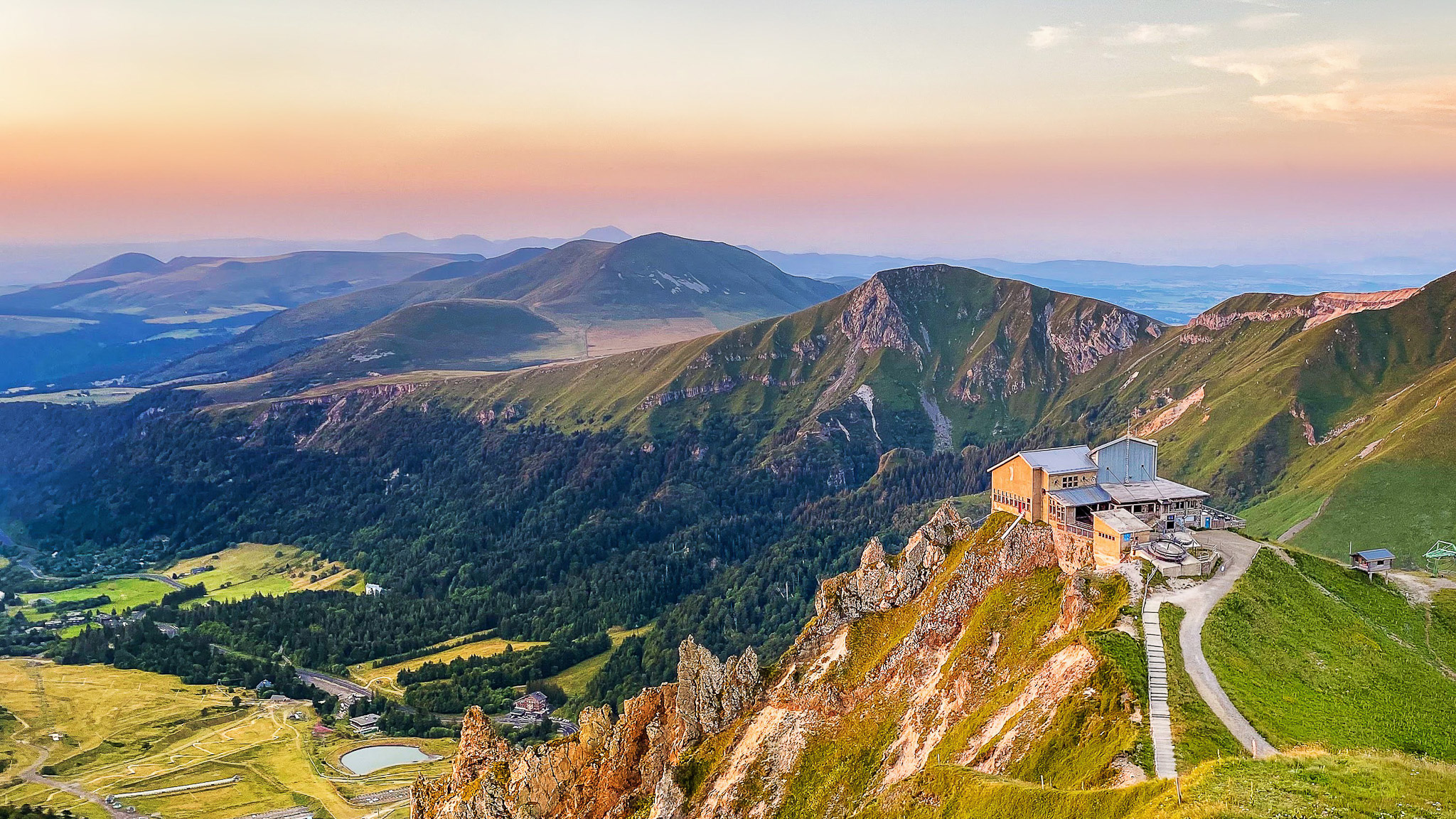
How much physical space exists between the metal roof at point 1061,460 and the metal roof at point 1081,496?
80.0 inches

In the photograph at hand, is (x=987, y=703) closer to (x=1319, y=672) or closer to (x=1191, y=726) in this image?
(x=1191, y=726)

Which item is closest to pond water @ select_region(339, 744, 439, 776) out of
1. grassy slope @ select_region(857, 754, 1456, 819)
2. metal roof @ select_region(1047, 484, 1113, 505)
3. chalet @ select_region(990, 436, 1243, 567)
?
chalet @ select_region(990, 436, 1243, 567)

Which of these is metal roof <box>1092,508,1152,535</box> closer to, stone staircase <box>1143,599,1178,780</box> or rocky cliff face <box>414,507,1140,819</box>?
rocky cliff face <box>414,507,1140,819</box>

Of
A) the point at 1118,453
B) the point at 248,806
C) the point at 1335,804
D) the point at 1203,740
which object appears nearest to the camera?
the point at 1335,804

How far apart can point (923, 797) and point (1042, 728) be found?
978 centimetres

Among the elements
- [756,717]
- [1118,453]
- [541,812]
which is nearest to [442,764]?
[541,812]

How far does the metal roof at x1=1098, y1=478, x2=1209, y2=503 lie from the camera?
103 m

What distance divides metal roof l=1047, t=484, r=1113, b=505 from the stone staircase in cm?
1802

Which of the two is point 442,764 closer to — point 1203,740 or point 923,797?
point 923,797

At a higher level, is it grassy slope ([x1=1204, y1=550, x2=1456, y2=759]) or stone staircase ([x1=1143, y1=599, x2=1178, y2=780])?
stone staircase ([x1=1143, y1=599, x2=1178, y2=780])

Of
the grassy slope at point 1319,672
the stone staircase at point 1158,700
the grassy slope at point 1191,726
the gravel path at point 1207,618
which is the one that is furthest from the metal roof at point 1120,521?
the grassy slope at point 1191,726

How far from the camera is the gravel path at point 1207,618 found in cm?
6506

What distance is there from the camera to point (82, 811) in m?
174

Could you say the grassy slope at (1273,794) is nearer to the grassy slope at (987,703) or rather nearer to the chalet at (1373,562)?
the grassy slope at (987,703)
